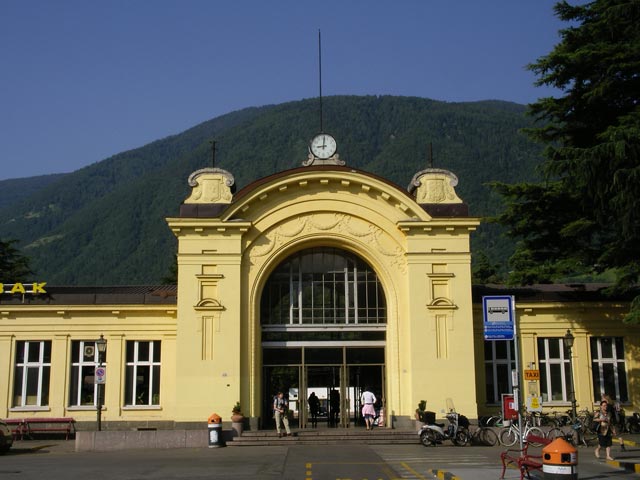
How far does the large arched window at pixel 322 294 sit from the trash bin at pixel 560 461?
17430 mm

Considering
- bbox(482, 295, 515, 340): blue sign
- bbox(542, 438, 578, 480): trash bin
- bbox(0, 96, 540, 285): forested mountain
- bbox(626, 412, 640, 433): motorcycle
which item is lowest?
bbox(626, 412, 640, 433): motorcycle

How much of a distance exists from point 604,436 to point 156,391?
58.7 ft

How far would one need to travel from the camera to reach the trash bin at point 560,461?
1417 centimetres

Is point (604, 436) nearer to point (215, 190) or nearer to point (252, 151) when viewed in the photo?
point (215, 190)

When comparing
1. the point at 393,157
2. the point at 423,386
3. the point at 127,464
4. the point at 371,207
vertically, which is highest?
the point at 393,157

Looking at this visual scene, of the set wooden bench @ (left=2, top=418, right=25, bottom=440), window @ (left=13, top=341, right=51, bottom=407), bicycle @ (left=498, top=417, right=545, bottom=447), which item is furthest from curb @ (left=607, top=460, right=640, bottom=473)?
window @ (left=13, top=341, right=51, bottom=407)

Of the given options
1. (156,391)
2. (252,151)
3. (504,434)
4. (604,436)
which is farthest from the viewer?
(252,151)

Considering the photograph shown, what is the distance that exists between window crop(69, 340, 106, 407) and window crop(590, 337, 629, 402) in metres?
20.0

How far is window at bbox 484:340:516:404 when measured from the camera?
1272 inches

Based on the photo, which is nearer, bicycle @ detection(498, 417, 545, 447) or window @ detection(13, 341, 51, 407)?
bicycle @ detection(498, 417, 545, 447)

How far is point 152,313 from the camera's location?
106 feet

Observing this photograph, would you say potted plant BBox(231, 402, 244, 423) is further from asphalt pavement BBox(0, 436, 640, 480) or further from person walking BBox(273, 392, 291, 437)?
asphalt pavement BBox(0, 436, 640, 480)

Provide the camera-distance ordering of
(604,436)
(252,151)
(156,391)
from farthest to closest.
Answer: (252,151), (156,391), (604,436)

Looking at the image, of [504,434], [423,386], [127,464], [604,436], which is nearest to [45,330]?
[127,464]
